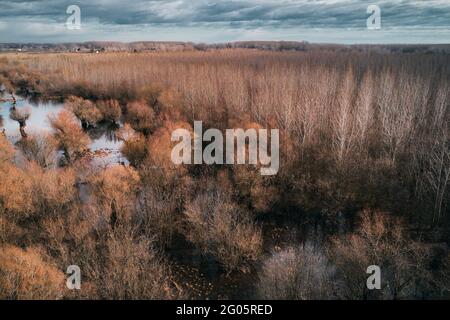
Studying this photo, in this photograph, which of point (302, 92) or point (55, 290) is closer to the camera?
point (55, 290)

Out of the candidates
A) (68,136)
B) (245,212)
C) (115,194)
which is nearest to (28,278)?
(115,194)

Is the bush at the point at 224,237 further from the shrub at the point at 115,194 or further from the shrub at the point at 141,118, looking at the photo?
the shrub at the point at 141,118

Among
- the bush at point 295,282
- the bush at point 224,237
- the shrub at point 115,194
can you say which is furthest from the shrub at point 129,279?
the shrub at point 115,194

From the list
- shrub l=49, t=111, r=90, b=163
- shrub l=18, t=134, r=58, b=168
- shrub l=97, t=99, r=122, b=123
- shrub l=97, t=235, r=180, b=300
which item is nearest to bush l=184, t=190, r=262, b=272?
shrub l=97, t=235, r=180, b=300
